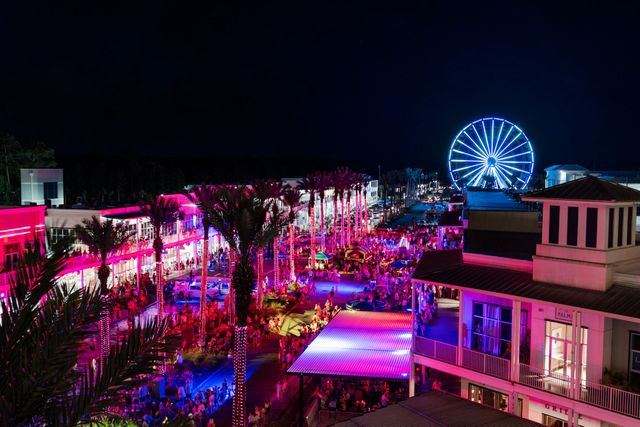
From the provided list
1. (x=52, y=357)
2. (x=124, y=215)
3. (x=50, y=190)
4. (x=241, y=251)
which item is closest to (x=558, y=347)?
(x=241, y=251)

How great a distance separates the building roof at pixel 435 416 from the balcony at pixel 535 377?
1308mm

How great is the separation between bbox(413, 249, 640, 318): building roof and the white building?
3084 centimetres

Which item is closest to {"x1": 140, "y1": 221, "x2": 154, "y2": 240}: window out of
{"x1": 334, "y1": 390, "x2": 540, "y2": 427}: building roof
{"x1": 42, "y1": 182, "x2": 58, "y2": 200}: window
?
{"x1": 42, "y1": 182, "x2": 58, "y2": 200}: window

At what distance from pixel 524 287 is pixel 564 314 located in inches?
46.1

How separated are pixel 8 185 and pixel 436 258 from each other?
4634cm

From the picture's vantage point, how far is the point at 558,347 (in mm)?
14008

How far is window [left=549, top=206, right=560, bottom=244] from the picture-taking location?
14.1 metres

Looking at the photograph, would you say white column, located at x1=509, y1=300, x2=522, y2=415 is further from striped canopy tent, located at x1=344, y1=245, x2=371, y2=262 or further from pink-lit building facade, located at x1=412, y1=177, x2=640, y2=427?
striped canopy tent, located at x1=344, y1=245, x2=371, y2=262

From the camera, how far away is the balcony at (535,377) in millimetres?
11758

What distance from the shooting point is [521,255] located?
51.8ft

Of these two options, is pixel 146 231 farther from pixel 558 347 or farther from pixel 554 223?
pixel 558 347

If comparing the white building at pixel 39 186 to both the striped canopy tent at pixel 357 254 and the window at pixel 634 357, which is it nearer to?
the striped canopy tent at pixel 357 254

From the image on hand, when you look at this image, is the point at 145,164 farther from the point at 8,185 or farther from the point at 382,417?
the point at 382,417

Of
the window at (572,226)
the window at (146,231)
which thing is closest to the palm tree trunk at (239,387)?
the window at (572,226)
